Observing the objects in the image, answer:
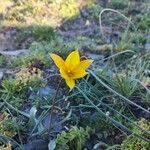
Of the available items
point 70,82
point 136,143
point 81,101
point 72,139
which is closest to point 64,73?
point 70,82

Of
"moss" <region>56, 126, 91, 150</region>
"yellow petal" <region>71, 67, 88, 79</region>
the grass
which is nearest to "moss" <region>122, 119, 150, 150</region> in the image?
the grass

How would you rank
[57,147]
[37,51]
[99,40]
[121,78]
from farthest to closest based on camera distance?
1. [99,40]
2. [37,51]
3. [121,78]
4. [57,147]

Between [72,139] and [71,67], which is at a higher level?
[71,67]

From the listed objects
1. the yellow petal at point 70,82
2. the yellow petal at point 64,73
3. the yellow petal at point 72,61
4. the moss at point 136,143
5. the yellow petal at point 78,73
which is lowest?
the moss at point 136,143

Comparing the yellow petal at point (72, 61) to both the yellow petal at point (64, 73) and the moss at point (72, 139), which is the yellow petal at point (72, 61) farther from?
the moss at point (72, 139)

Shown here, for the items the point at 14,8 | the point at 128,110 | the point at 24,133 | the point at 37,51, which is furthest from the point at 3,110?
the point at 14,8

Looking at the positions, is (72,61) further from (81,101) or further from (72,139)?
(81,101)

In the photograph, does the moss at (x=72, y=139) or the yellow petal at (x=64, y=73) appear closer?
the yellow petal at (x=64, y=73)

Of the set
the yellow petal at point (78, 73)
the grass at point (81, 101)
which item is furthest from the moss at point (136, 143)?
the yellow petal at point (78, 73)

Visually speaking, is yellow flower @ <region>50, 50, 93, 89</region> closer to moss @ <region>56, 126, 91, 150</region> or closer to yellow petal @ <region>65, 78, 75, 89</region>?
yellow petal @ <region>65, 78, 75, 89</region>

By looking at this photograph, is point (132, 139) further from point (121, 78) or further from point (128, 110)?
point (121, 78)

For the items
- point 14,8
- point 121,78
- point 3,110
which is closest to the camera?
point 3,110
